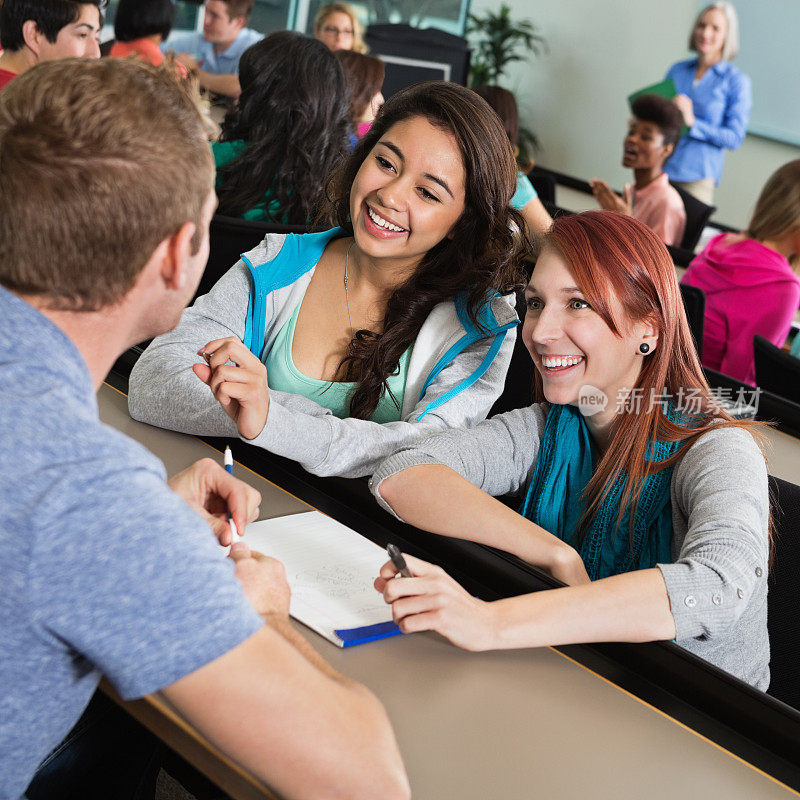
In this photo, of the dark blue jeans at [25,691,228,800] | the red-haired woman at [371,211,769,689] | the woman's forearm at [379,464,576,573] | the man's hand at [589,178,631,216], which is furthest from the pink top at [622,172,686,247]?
the dark blue jeans at [25,691,228,800]

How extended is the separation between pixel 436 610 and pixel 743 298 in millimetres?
2324

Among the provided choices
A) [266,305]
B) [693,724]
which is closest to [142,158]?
[693,724]

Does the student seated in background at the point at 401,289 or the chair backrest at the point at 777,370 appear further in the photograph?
the chair backrest at the point at 777,370

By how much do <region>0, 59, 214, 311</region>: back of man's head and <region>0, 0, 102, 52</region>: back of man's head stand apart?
2.70 metres

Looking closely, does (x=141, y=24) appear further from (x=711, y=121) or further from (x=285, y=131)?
(x=711, y=121)

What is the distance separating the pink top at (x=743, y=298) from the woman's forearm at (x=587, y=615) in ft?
6.91

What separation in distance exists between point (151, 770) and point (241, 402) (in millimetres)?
578

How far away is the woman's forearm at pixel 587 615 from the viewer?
1164 millimetres

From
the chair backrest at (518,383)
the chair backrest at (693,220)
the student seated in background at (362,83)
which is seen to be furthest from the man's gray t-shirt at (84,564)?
the chair backrest at (693,220)

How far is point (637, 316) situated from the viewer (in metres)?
1.58

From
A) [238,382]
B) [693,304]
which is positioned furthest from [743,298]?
[238,382]

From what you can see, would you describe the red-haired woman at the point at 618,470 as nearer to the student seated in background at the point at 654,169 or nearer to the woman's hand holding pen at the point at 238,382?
the woman's hand holding pen at the point at 238,382

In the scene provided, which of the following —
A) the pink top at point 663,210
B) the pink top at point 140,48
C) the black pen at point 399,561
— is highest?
the pink top at point 140,48

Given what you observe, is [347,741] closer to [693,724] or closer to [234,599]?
[234,599]
